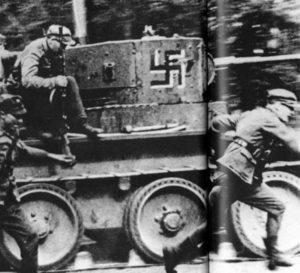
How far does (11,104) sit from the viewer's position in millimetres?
2352

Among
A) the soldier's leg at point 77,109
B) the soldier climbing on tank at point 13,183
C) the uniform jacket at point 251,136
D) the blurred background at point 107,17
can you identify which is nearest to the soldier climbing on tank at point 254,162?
the uniform jacket at point 251,136

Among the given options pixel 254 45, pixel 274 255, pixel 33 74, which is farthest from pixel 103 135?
pixel 274 255

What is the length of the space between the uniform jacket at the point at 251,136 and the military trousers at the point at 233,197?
31mm

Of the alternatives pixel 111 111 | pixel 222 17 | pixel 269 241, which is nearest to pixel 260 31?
pixel 222 17

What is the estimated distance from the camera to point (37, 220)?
238 cm

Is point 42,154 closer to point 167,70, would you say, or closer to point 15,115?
point 15,115

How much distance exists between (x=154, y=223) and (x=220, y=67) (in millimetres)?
647

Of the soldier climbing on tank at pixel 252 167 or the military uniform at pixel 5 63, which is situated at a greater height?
the military uniform at pixel 5 63

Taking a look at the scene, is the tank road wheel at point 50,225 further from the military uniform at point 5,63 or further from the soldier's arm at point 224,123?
the soldier's arm at point 224,123

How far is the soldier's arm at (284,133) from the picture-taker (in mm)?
2402

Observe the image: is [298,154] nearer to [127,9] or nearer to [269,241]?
[269,241]

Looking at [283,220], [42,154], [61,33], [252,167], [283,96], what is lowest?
[283,220]

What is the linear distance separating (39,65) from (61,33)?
14cm

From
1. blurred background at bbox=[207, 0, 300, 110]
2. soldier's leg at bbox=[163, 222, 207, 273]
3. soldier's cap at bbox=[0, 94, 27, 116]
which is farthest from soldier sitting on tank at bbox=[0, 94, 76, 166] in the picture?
blurred background at bbox=[207, 0, 300, 110]
